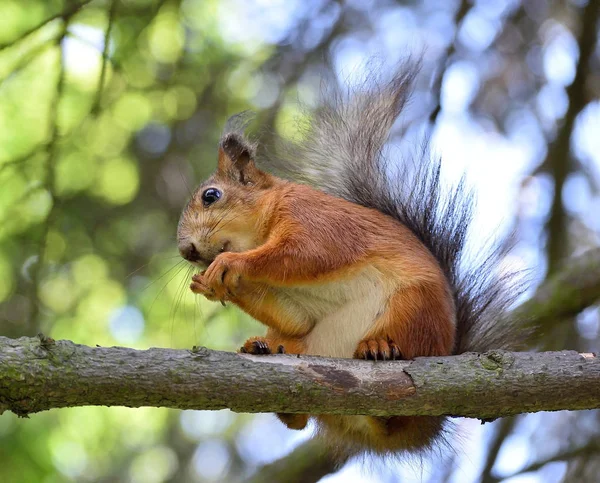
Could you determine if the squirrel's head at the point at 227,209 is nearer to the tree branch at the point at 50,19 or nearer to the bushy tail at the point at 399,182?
the bushy tail at the point at 399,182

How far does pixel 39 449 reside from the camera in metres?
3.59

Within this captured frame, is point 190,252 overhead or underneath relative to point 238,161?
underneath

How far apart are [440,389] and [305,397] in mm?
406

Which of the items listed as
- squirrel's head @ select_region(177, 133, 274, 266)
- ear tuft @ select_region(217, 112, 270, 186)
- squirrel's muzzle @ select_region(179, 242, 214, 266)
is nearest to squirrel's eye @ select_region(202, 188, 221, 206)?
squirrel's head @ select_region(177, 133, 274, 266)

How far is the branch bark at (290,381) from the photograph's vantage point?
1930 mm

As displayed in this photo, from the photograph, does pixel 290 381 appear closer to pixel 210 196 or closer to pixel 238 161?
pixel 210 196

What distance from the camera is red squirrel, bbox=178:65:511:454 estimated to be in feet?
8.55

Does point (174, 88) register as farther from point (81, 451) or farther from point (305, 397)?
point (305, 397)

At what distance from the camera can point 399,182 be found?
321 cm

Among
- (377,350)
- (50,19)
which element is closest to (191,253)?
(377,350)

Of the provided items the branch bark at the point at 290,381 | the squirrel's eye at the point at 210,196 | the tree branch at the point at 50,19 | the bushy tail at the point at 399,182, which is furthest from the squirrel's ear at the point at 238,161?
the branch bark at the point at 290,381

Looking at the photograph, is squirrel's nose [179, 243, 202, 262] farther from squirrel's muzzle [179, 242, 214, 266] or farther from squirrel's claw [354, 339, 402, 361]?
squirrel's claw [354, 339, 402, 361]

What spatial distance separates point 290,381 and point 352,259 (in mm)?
678

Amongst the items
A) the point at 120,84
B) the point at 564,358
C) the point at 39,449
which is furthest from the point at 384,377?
the point at 120,84
